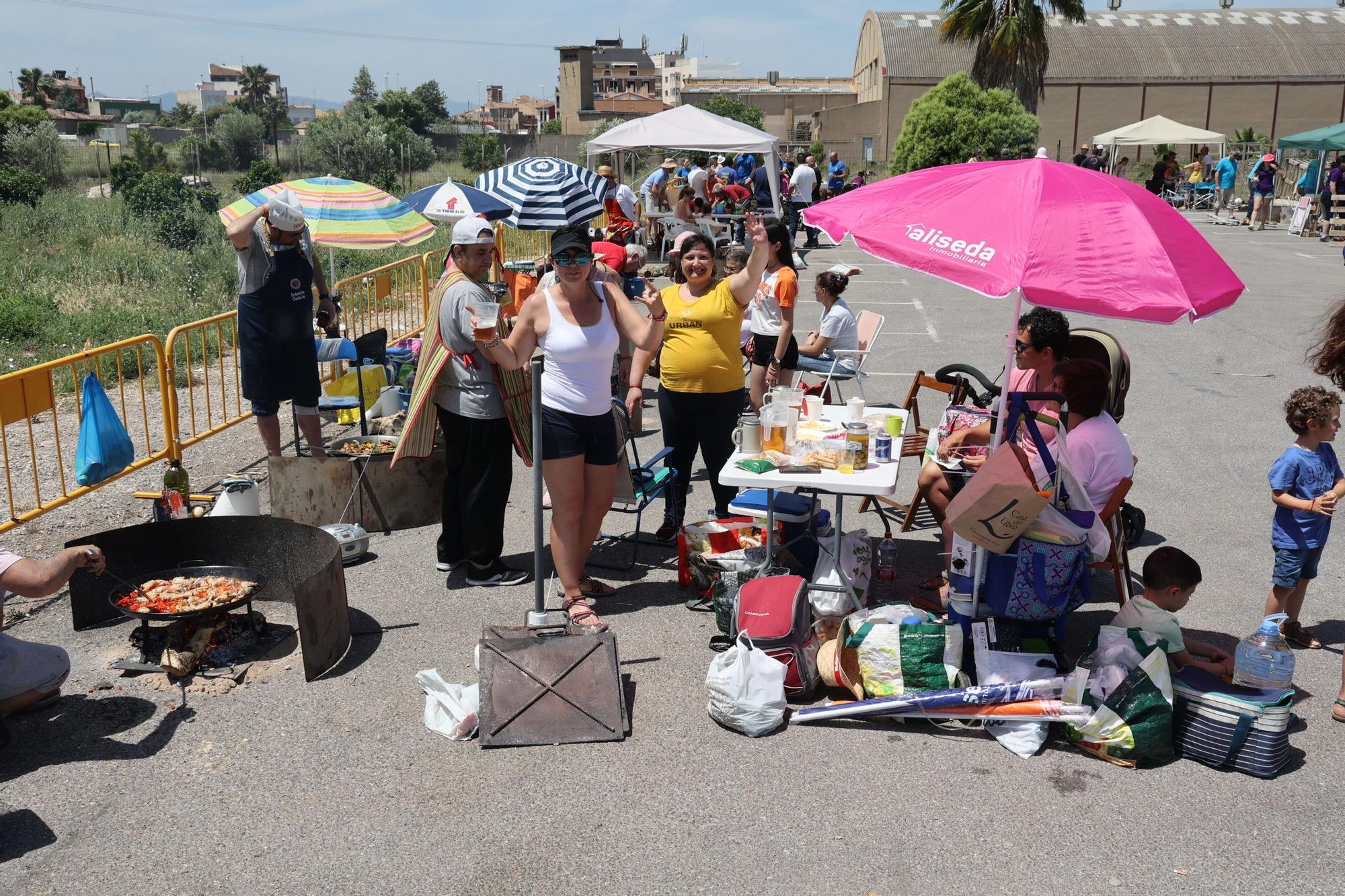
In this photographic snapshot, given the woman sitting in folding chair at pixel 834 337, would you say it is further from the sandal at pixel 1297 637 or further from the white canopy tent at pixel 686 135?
the white canopy tent at pixel 686 135

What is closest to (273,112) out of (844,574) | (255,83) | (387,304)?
(255,83)

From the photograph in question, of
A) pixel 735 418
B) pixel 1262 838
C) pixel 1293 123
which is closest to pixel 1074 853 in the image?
pixel 1262 838

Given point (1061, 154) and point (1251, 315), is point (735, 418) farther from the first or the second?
point (1061, 154)

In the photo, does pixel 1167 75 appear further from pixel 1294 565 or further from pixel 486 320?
pixel 486 320

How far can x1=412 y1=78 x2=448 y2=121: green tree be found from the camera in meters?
110

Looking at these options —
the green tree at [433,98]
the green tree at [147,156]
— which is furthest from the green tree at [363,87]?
the green tree at [147,156]

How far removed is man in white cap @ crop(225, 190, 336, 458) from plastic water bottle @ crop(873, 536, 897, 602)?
12.1 feet

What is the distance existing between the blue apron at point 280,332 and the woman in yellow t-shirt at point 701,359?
258cm

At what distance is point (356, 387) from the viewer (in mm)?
8625

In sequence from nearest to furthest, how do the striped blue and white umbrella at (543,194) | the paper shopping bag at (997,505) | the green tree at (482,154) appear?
1. the paper shopping bag at (997,505)
2. the striped blue and white umbrella at (543,194)
3. the green tree at (482,154)

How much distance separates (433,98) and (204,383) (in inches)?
4528

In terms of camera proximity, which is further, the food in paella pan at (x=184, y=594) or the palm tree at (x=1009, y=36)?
the palm tree at (x=1009, y=36)

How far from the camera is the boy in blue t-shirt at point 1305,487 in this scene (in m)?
4.77

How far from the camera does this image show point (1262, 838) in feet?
11.9
